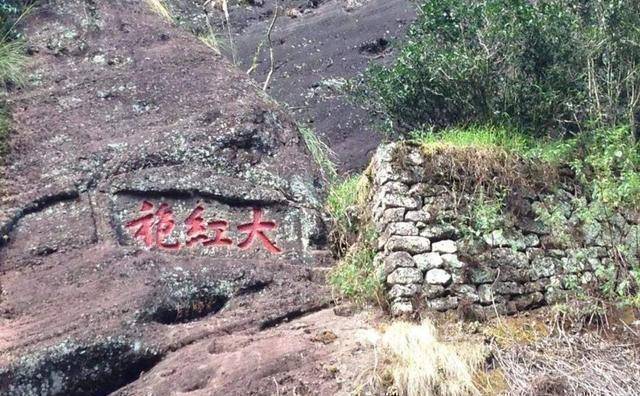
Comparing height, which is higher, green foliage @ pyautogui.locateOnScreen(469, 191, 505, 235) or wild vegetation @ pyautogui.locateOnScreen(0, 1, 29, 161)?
wild vegetation @ pyautogui.locateOnScreen(0, 1, 29, 161)

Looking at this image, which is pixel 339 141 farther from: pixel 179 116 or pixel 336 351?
pixel 336 351

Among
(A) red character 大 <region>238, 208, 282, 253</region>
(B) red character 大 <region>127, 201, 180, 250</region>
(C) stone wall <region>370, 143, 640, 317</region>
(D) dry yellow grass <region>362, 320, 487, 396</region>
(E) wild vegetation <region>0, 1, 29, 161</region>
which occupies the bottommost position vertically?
(D) dry yellow grass <region>362, 320, 487, 396</region>

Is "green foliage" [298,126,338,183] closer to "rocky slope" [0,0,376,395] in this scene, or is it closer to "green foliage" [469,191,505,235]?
"rocky slope" [0,0,376,395]

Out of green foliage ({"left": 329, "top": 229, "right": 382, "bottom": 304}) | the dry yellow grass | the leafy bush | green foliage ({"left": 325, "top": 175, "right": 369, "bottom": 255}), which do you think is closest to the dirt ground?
the leafy bush

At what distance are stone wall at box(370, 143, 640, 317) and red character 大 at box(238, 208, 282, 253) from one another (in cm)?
90

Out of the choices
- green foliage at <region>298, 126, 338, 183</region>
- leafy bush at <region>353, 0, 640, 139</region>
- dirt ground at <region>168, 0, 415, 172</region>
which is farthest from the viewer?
dirt ground at <region>168, 0, 415, 172</region>

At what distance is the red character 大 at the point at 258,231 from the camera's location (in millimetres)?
8016

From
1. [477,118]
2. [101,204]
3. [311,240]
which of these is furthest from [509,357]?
[101,204]

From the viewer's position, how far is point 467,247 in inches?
296

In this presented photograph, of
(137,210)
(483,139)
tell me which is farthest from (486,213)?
(137,210)

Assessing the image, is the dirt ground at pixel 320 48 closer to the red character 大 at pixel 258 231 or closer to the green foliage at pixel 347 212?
the green foliage at pixel 347 212

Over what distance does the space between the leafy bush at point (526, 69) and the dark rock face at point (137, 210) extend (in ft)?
4.51

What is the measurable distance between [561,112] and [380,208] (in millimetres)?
2185

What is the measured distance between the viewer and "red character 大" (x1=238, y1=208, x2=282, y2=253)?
316 inches
